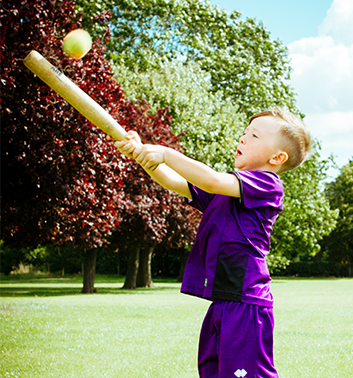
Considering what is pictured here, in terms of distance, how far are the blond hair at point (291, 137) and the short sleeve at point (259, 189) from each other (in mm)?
205

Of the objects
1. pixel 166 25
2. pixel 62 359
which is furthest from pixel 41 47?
pixel 166 25

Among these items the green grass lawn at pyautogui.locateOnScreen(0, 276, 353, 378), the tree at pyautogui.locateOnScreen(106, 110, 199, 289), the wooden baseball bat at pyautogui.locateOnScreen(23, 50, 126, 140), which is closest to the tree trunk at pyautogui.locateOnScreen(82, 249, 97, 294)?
the tree at pyautogui.locateOnScreen(106, 110, 199, 289)

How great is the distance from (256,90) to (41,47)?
43.5 feet

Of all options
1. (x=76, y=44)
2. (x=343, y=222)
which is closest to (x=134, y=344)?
(x=76, y=44)

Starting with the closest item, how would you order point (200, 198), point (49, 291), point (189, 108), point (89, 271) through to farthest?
point (200, 198) < point (189, 108) < point (89, 271) < point (49, 291)

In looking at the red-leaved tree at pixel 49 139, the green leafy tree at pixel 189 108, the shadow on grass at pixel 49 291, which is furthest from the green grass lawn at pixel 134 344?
the green leafy tree at pixel 189 108

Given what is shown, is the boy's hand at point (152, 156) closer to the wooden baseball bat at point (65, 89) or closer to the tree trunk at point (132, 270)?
the wooden baseball bat at point (65, 89)

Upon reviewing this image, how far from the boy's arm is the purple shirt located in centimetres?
7

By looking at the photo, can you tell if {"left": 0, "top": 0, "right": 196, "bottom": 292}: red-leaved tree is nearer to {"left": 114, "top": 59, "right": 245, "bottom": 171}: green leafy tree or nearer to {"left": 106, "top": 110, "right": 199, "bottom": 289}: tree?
{"left": 106, "top": 110, "right": 199, "bottom": 289}: tree

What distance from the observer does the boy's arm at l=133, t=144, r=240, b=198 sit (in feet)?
7.63

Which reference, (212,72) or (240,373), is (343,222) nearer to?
(212,72)

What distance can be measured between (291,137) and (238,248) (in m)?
0.75

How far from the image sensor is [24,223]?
10766 mm

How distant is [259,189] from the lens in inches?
96.3
